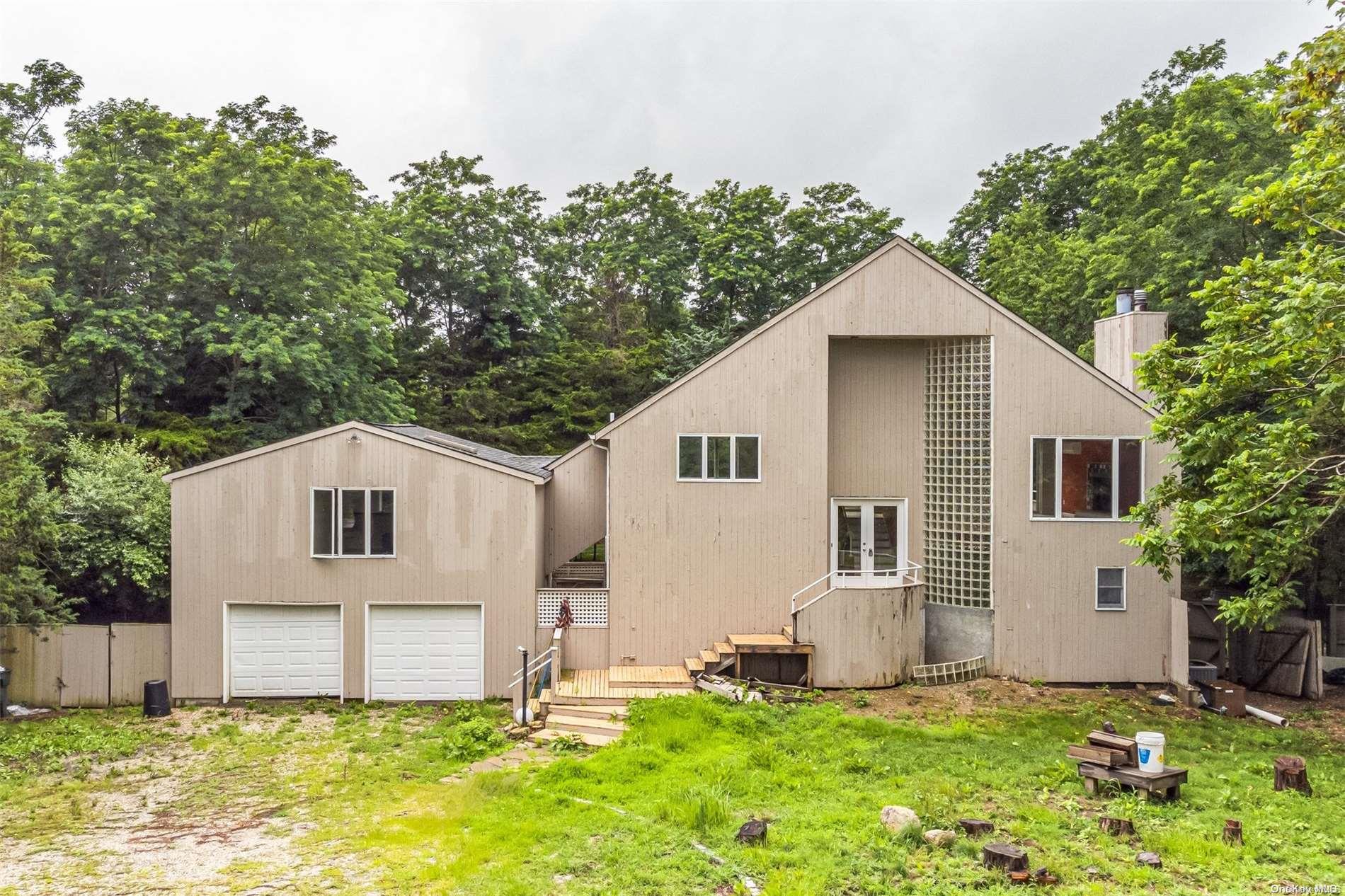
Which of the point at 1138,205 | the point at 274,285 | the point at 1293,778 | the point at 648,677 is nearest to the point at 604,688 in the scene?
the point at 648,677

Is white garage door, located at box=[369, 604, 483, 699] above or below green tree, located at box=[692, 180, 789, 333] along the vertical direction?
below

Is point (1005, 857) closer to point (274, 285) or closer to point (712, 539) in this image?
point (712, 539)

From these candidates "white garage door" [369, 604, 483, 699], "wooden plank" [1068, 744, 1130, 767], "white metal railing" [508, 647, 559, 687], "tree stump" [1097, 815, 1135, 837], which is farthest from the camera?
"white garage door" [369, 604, 483, 699]

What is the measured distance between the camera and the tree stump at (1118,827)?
24.2 feet

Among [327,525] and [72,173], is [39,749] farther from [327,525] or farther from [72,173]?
[72,173]

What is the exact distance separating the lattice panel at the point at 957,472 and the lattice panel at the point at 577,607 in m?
6.43

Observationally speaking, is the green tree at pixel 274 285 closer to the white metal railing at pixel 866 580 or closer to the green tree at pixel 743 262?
the green tree at pixel 743 262

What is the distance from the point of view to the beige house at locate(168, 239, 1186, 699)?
14195 millimetres

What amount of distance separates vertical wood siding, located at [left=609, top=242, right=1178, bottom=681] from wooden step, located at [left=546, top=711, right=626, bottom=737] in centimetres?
256

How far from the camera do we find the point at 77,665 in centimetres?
1404

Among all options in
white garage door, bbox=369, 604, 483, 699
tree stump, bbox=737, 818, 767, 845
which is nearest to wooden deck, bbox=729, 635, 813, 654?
white garage door, bbox=369, 604, 483, 699

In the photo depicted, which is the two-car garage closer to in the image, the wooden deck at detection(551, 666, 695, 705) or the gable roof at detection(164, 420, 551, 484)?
the wooden deck at detection(551, 666, 695, 705)

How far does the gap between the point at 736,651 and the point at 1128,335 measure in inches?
382

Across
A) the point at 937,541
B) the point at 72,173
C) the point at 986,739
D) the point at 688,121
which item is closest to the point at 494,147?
the point at 688,121
